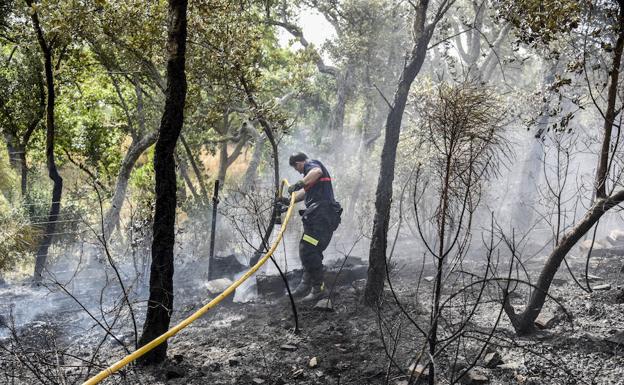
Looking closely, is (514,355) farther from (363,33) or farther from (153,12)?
(363,33)

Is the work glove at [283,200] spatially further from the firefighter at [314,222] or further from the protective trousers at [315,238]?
the protective trousers at [315,238]

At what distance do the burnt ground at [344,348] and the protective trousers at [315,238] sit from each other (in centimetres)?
48

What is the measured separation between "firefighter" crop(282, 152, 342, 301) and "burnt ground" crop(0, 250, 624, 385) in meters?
0.39

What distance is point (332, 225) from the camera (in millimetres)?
6500

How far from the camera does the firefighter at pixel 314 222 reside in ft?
20.6

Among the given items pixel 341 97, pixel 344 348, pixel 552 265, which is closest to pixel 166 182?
pixel 344 348

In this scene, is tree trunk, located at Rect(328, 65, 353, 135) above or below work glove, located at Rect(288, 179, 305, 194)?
above

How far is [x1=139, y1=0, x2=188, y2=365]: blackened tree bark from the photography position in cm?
379

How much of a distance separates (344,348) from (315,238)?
6.50 feet

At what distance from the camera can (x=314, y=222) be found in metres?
6.33

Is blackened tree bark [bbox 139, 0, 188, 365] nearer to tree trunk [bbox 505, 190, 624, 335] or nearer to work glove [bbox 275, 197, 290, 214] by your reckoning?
work glove [bbox 275, 197, 290, 214]

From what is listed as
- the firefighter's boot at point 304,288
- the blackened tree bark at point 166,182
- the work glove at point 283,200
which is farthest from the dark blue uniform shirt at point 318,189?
the blackened tree bark at point 166,182

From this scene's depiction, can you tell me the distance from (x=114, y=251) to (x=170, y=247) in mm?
9319

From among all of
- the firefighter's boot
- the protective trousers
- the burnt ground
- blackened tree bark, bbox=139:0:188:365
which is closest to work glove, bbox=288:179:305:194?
the protective trousers
